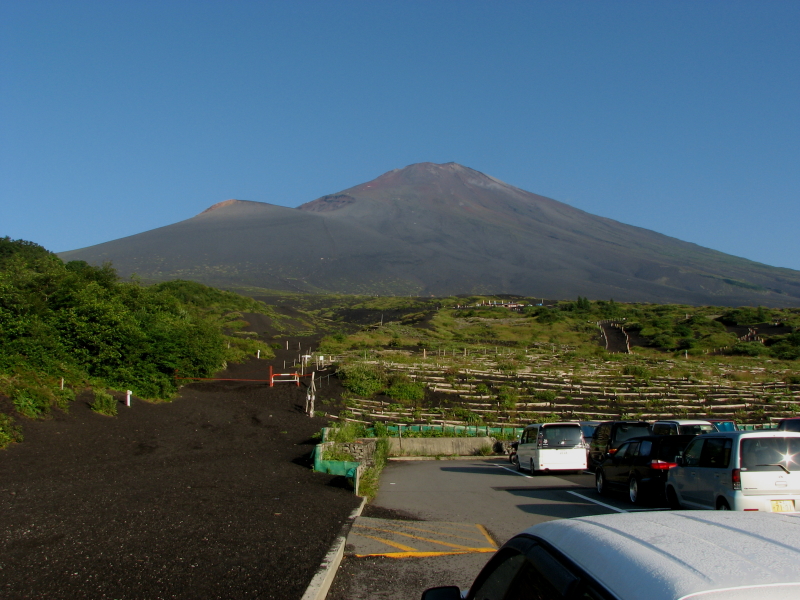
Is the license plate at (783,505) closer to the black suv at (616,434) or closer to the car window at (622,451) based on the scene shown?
the car window at (622,451)

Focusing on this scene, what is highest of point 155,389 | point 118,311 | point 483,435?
point 118,311

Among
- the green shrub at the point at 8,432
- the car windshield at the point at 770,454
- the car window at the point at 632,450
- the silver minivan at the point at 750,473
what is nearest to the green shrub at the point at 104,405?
the green shrub at the point at 8,432

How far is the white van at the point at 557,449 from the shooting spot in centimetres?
1731

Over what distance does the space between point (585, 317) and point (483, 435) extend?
229ft

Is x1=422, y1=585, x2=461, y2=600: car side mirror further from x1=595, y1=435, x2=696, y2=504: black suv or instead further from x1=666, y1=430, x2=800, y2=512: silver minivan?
x1=595, y1=435, x2=696, y2=504: black suv

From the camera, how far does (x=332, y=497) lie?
37.8ft

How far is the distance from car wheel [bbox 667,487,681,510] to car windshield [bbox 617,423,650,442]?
687 cm

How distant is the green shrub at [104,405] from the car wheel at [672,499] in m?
14.6

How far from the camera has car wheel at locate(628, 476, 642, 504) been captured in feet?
39.8

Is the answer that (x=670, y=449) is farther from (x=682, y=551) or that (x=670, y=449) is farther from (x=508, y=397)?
(x=508, y=397)

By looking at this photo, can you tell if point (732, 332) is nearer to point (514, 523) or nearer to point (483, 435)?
point (483, 435)

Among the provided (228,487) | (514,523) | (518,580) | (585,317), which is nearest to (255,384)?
(228,487)

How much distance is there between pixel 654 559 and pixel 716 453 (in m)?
8.59

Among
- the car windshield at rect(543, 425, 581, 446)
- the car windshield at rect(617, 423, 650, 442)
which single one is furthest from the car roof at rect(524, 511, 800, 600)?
the car windshield at rect(617, 423, 650, 442)
